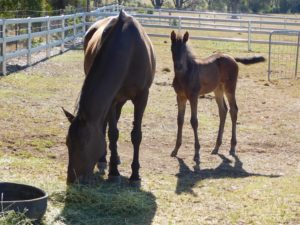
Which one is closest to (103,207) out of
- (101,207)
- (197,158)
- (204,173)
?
(101,207)

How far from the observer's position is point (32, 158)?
760 cm

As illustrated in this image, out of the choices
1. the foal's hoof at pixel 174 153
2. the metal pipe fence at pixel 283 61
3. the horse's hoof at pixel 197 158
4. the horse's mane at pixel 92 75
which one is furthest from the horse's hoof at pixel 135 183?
the metal pipe fence at pixel 283 61

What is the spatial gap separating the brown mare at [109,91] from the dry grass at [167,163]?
1.10ft

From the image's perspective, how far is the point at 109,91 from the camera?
599cm

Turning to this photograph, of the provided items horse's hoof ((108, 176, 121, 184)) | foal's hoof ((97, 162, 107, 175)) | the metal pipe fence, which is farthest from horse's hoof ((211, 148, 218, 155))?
the metal pipe fence

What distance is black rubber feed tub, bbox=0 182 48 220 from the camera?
4875 millimetres

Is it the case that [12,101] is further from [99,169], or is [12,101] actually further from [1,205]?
[1,205]

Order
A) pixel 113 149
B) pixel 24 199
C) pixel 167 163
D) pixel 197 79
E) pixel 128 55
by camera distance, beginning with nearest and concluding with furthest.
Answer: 1. pixel 24 199
2. pixel 128 55
3. pixel 113 149
4. pixel 167 163
5. pixel 197 79

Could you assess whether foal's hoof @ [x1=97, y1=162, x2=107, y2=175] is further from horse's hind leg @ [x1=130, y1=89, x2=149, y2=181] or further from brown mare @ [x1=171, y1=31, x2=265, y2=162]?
brown mare @ [x1=171, y1=31, x2=265, y2=162]

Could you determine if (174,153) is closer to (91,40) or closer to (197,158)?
(197,158)

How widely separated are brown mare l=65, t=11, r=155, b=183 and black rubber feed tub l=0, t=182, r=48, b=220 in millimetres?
578

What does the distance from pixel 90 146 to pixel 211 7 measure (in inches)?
2762

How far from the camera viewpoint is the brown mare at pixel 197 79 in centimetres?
792

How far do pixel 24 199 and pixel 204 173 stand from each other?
9.25 ft
